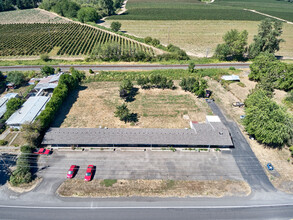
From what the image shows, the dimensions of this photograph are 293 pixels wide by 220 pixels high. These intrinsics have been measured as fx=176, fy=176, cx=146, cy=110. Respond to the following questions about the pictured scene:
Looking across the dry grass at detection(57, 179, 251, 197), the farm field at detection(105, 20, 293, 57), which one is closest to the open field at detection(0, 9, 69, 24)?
the farm field at detection(105, 20, 293, 57)

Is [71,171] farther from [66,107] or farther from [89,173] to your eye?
[66,107]

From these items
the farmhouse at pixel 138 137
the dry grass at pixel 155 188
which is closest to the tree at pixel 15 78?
the farmhouse at pixel 138 137

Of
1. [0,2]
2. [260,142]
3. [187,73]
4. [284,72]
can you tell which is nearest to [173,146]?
[260,142]

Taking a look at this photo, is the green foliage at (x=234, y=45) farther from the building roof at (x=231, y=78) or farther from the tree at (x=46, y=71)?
the tree at (x=46, y=71)

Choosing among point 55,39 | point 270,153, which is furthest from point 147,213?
point 55,39

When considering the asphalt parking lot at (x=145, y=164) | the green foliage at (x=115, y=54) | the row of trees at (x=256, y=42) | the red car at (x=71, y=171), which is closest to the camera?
the red car at (x=71, y=171)

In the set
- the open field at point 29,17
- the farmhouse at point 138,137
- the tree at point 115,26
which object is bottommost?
the farmhouse at point 138,137

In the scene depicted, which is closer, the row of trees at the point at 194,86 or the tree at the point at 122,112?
the tree at the point at 122,112

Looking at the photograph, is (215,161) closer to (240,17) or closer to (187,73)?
(187,73)
